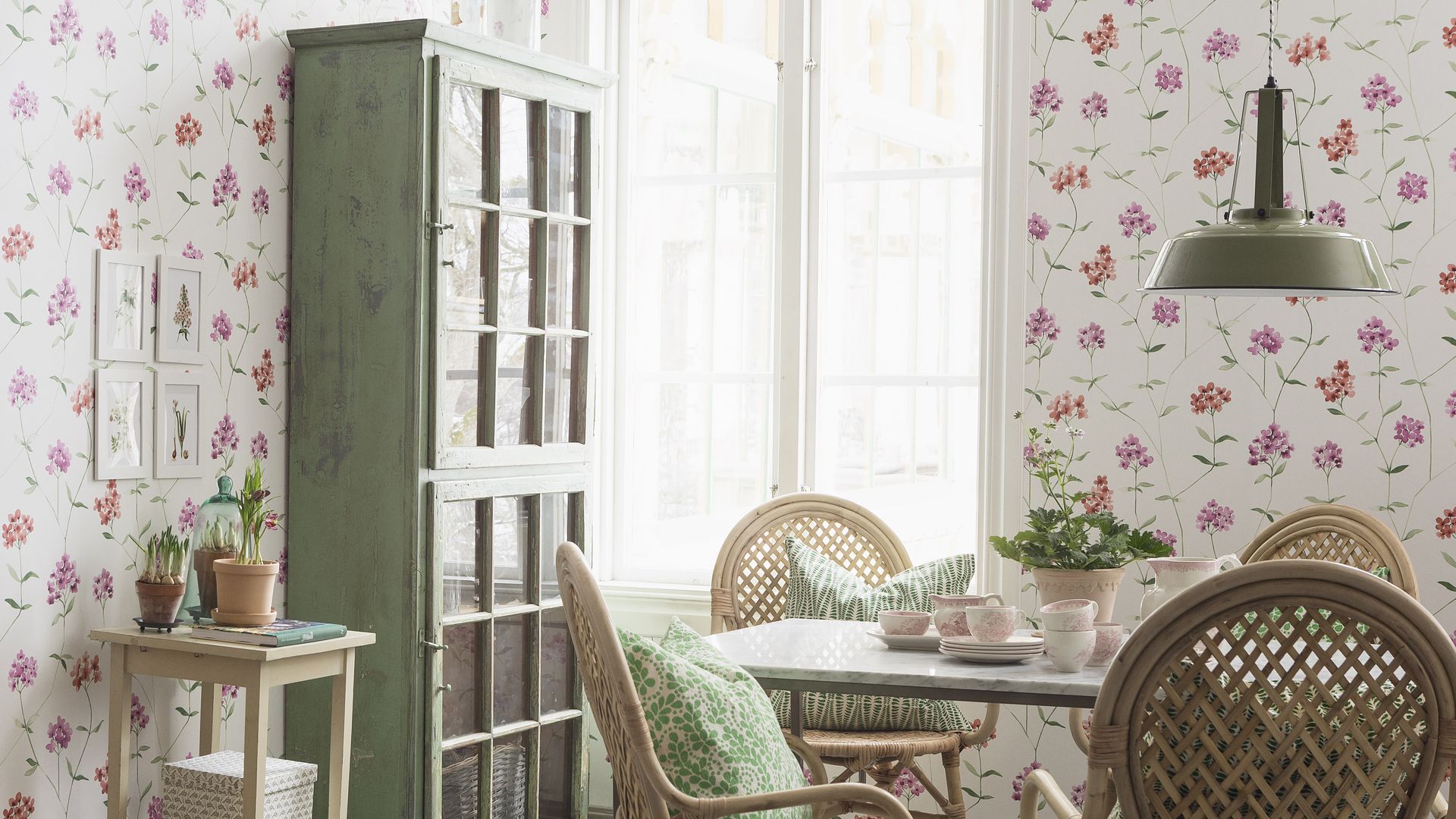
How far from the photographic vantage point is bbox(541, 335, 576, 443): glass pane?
3.50m

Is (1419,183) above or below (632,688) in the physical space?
above

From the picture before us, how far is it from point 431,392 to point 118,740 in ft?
3.14

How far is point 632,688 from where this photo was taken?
196cm

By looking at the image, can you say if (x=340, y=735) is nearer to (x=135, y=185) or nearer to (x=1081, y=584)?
(x=135, y=185)

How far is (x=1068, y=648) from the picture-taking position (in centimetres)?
231

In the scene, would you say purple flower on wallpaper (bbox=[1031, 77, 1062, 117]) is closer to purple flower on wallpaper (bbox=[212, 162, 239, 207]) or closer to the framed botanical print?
purple flower on wallpaper (bbox=[212, 162, 239, 207])

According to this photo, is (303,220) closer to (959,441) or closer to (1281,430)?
(959,441)

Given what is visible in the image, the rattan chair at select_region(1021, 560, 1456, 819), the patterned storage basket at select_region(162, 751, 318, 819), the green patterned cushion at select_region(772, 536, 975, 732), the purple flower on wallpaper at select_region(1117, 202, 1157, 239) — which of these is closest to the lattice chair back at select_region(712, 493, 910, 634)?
the green patterned cushion at select_region(772, 536, 975, 732)

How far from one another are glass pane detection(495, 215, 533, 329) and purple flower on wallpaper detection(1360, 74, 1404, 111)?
2.02m

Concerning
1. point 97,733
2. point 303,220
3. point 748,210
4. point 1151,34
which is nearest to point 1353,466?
point 1151,34

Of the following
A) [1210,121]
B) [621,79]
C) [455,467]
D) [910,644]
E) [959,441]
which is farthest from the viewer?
[621,79]

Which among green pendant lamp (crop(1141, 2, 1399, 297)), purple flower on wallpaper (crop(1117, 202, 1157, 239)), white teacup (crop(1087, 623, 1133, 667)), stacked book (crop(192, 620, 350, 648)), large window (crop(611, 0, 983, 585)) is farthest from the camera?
large window (crop(611, 0, 983, 585))

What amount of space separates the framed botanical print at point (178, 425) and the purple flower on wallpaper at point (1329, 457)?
2588mm

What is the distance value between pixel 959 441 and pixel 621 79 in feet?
4.85
